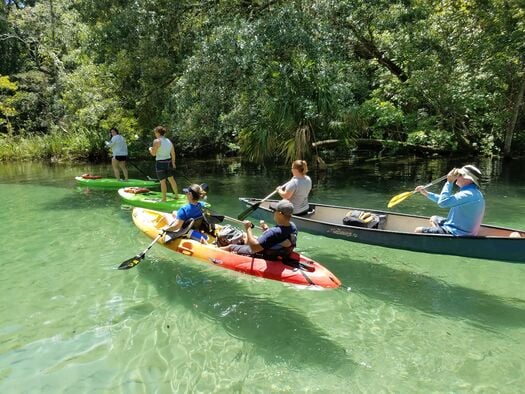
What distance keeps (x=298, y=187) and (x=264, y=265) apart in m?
2.11

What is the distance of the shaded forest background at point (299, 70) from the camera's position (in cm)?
1344

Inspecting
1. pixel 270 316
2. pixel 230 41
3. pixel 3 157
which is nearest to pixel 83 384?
pixel 270 316

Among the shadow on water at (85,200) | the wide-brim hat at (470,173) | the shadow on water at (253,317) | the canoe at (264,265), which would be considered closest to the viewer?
the shadow on water at (253,317)

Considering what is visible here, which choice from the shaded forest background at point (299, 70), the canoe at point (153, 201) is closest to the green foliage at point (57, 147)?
the shaded forest background at point (299, 70)

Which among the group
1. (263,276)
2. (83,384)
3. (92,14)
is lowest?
(83,384)

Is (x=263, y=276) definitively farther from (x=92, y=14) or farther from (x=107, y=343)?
(x=92, y=14)

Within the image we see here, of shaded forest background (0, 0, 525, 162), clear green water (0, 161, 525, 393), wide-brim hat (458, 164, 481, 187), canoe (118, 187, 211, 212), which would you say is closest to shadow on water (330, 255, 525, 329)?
clear green water (0, 161, 525, 393)

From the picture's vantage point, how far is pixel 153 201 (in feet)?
36.9

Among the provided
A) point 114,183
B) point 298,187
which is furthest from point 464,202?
point 114,183

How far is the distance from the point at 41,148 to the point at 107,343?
2387 cm

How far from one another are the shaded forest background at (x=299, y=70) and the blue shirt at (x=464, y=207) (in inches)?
317

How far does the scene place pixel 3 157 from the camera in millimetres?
26484

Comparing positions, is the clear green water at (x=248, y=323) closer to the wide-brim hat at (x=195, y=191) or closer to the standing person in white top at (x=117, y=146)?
the wide-brim hat at (x=195, y=191)

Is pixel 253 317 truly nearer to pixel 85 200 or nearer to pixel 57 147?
pixel 85 200
